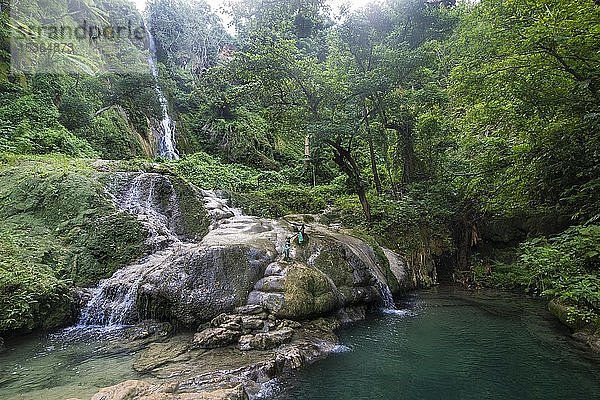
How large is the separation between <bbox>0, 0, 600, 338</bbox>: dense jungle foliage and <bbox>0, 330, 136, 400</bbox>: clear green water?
879 millimetres

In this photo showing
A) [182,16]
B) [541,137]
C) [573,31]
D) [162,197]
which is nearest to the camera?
[573,31]

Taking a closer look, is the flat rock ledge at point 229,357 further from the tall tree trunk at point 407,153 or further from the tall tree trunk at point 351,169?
the tall tree trunk at point 407,153

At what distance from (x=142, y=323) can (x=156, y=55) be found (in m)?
26.8

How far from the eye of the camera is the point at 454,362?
6.12m

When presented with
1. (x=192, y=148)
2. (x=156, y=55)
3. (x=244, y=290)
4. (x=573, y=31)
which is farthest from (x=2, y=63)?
(x=573, y=31)

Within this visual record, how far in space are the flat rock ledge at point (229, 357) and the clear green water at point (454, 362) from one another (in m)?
0.34

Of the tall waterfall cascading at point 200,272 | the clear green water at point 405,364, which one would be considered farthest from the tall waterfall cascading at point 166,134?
the clear green water at point 405,364

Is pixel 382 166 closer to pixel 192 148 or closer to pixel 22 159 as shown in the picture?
pixel 192 148

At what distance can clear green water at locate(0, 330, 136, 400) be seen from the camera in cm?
479

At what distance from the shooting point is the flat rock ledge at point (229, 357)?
4.29m

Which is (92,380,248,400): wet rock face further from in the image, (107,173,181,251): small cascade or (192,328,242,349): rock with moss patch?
(107,173,181,251): small cascade

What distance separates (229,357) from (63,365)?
255 cm

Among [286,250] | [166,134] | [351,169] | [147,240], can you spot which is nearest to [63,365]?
[286,250]

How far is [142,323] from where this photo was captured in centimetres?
766
